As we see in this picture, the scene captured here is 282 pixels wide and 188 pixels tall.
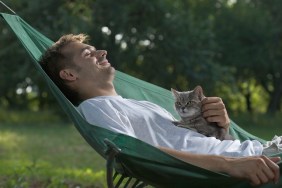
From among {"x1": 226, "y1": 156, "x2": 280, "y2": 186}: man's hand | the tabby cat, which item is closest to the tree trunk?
the tabby cat

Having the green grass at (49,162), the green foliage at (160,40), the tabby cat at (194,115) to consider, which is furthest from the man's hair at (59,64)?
the green foliage at (160,40)

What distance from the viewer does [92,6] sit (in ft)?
59.3

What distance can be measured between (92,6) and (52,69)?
15080 millimetres

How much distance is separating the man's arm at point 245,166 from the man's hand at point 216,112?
1.86 feet

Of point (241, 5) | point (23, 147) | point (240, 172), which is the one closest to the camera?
point (240, 172)

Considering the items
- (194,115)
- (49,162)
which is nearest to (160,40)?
(49,162)

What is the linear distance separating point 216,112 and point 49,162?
4894mm

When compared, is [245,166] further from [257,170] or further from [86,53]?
[86,53]

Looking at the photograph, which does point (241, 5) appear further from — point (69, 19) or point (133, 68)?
point (69, 19)

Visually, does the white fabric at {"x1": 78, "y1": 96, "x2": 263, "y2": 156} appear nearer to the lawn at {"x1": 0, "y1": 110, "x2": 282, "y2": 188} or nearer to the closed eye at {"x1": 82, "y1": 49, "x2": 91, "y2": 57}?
the closed eye at {"x1": 82, "y1": 49, "x2": 91, "y2": 57}

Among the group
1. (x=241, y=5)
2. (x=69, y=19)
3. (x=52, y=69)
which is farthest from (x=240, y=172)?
(x=241, y=5)

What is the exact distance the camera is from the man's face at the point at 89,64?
3105 mm

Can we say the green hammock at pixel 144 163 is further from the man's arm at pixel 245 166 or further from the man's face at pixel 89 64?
the man's face at pixel 89 64

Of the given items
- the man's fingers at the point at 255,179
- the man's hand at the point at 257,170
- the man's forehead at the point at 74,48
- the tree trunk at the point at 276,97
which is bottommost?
the tree trunk at the point at 276,97
